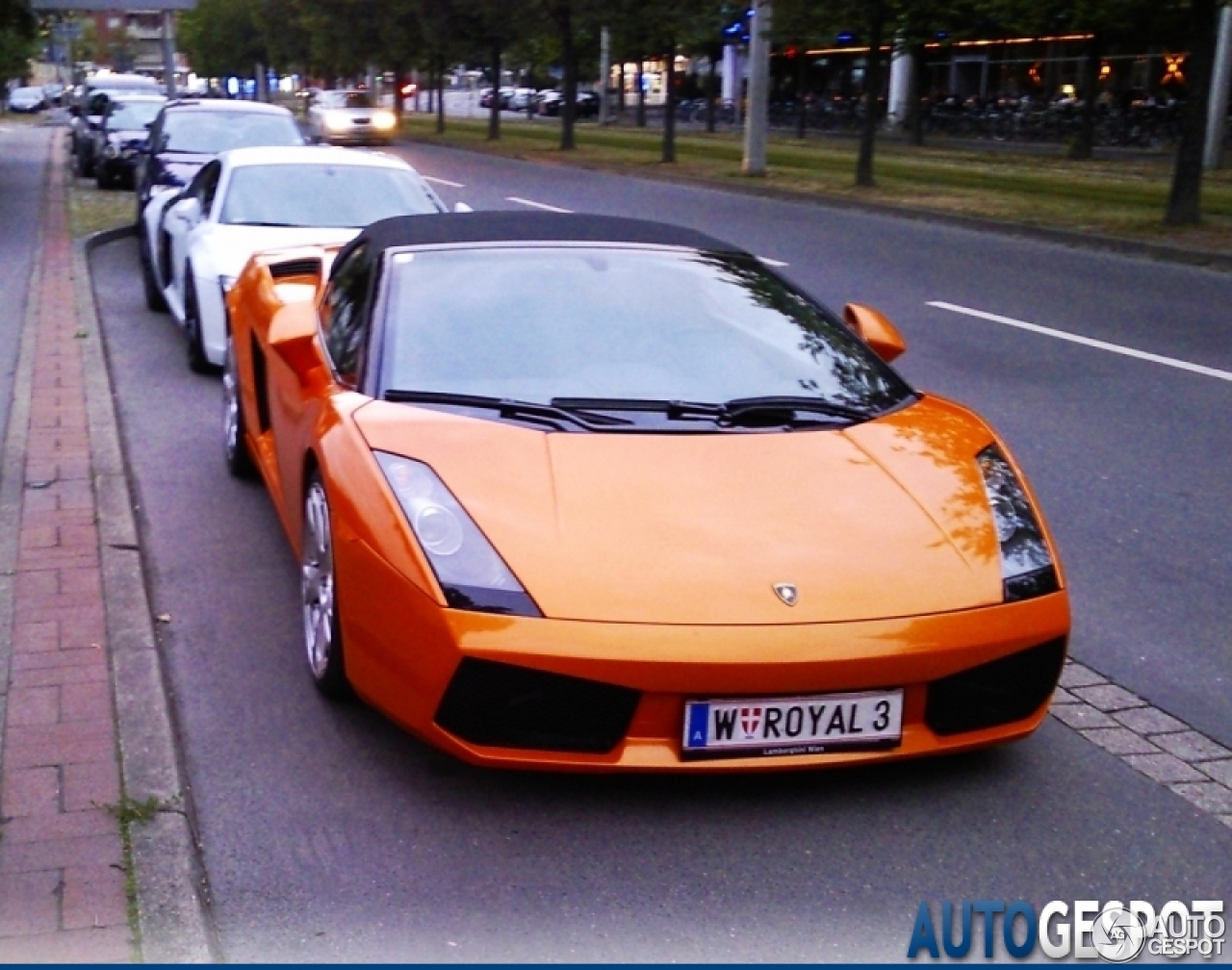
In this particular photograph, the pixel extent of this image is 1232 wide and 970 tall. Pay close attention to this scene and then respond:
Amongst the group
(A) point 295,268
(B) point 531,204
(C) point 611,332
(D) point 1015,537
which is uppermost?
(C) point 611,332

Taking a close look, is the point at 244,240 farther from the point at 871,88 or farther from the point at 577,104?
the point at 577,104

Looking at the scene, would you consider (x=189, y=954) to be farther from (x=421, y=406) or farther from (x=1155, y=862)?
(x=1155, y=862)

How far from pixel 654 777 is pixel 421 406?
1266 mm

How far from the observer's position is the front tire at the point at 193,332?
9531 millimetres

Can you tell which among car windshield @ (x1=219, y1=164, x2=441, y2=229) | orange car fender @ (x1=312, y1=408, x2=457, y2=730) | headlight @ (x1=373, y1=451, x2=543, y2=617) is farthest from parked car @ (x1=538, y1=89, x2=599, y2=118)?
headlight @ (x1=373, y1=451, x2=543, y2=617)

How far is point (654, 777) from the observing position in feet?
13.2

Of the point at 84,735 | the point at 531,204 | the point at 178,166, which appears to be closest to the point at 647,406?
the point at 84,735

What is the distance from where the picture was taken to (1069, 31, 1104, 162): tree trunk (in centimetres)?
3253

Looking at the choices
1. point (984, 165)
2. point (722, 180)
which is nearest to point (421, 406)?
point (722, 180)

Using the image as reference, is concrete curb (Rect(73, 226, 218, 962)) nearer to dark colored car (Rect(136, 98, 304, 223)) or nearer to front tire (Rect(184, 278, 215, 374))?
front tire (Rect(184, 278, 215, 374))

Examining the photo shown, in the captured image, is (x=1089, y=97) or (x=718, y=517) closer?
(x=718, y=517)

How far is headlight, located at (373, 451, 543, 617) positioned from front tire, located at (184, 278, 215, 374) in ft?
19.1

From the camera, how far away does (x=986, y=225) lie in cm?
1966

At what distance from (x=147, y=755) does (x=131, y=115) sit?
23.8 meters
